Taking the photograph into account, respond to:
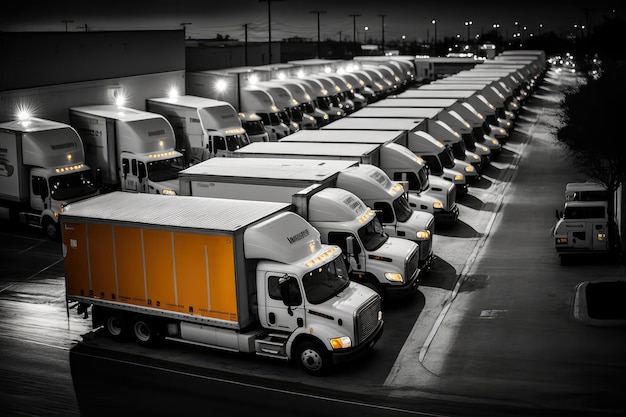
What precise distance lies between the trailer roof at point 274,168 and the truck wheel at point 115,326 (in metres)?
5.66

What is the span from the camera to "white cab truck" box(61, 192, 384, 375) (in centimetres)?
1549

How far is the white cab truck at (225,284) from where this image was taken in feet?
50.8

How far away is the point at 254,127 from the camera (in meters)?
43.8

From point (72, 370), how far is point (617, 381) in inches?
425

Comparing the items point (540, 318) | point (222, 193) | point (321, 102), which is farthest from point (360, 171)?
point (321, 102)

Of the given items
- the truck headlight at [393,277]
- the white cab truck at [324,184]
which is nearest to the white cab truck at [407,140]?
the white cab truck at [324,184]

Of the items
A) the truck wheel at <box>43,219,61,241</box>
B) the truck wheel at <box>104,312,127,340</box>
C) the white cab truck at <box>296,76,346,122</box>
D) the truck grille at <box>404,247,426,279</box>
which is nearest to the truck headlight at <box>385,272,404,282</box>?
the truck grille at <box>404,247,426,279</box>

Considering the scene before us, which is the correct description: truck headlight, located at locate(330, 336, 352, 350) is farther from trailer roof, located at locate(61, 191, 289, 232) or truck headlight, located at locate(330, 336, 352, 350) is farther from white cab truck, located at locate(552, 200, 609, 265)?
white cab truck, located at locate(552, 200, 609, 265)

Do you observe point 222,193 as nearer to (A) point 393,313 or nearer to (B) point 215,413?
(A) point 393,313

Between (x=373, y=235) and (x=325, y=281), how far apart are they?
423cm

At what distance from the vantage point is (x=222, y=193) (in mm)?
21469

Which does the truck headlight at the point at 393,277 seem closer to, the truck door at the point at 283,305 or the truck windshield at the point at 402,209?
the truck windshield at the point at 402,209

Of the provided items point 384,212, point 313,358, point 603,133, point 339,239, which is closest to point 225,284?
point 313,358

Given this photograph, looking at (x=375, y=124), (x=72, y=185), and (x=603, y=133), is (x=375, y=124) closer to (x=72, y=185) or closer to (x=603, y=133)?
(x=603, y=133)
